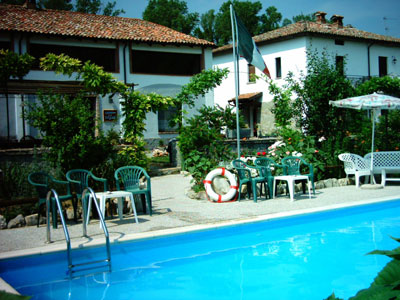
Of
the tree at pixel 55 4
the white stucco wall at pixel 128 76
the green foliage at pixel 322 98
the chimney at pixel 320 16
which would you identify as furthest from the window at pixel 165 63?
the tree at pixel 55 4

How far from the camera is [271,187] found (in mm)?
9398

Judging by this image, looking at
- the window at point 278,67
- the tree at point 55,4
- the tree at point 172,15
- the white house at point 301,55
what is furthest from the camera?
the tree at point 172,15

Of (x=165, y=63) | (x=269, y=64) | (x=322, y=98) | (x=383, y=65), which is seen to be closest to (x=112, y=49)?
(x=165, y=63)

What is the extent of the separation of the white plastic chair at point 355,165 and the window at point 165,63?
1571cm

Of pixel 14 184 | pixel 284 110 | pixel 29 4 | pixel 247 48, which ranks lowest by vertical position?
pixel 14 184

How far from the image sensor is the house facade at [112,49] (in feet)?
68.0

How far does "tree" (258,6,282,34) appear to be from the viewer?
156 ft

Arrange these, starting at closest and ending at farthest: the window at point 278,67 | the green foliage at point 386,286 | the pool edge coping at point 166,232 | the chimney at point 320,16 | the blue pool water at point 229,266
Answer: the green foliage at point 386,286
the blue pool water at point 229,266
the pool edge coping at point 166,232
the window at point 278,67
the chimney at point 320,16

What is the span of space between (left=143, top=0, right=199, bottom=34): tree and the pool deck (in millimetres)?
37189

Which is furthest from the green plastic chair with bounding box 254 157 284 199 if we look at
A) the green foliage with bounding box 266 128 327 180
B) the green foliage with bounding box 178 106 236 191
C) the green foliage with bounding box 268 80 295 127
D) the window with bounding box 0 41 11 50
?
the window with bounding box 0 41 11 50

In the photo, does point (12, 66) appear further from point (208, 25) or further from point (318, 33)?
point (208, 25)

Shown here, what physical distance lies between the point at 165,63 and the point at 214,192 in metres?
17.7

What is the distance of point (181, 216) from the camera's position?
24.7 ft

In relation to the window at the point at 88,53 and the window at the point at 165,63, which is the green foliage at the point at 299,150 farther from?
the window at the point at 165,63
